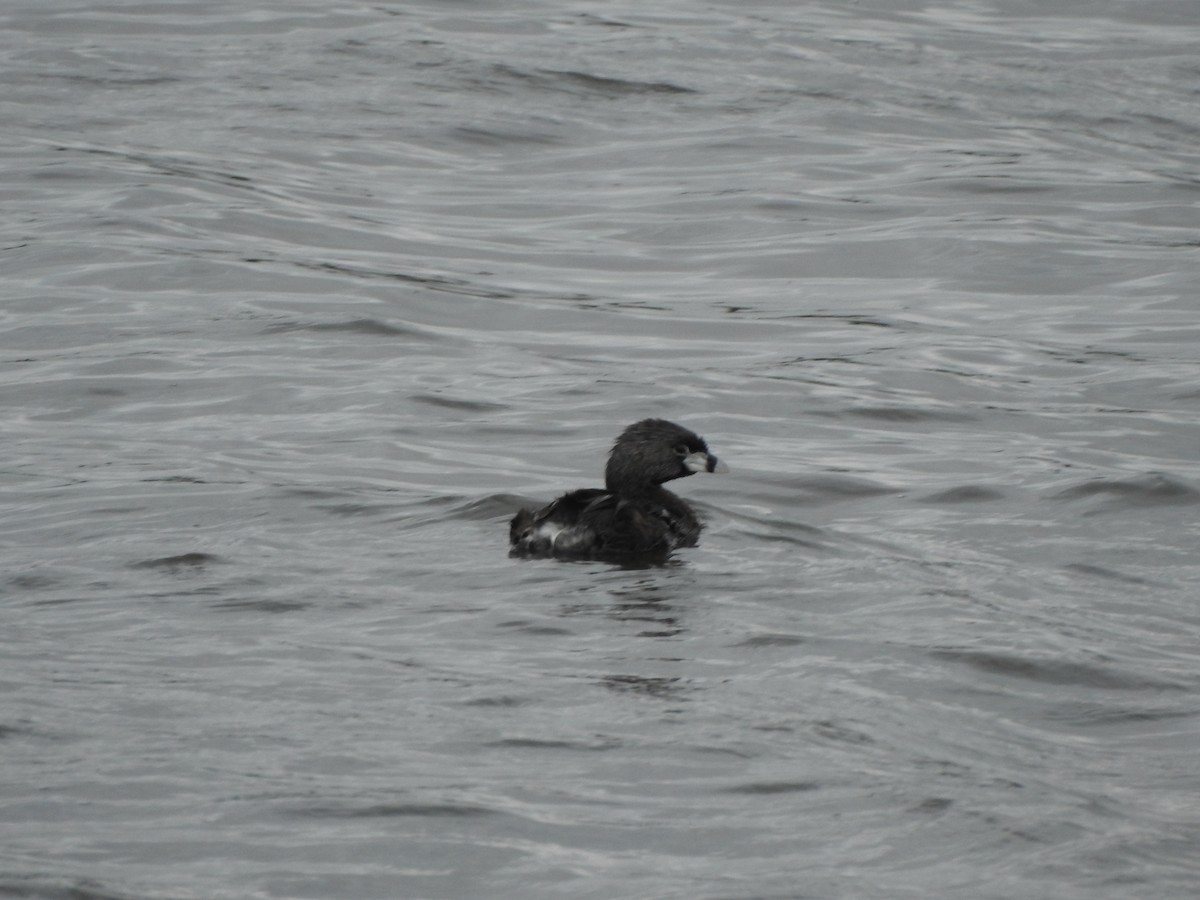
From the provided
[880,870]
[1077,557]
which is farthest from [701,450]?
[880,870]

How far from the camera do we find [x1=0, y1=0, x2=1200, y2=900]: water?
20.1 ft

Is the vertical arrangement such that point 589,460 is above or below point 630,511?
below

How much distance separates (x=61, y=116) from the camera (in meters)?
22.5

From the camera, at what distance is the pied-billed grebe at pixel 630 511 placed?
30.4ft

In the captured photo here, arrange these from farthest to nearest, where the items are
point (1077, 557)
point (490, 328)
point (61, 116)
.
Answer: point (61, 116) < point (490, 328) < point (1077, 557)

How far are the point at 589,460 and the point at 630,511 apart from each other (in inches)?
94.5

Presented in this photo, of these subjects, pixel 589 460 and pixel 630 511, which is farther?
pixel 589 460

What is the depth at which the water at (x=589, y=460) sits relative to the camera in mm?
6133

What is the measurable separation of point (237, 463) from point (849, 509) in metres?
3.14

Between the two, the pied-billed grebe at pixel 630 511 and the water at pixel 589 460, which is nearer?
the water at pixel 589 460

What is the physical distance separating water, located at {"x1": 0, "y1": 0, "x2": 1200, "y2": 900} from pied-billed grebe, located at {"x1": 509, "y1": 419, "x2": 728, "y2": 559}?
20 cm

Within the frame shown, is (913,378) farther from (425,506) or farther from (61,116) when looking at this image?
(61,116)

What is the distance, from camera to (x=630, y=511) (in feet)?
31.3

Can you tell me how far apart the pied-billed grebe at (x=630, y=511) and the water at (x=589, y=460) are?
0.20 meters
